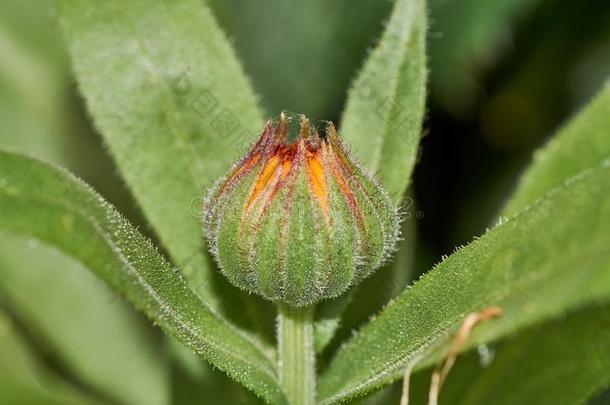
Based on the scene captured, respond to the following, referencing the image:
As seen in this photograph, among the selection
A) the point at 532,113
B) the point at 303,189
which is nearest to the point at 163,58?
the point at 303,189

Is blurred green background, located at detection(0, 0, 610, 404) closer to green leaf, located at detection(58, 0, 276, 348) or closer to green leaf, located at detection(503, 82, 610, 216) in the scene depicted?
green leaf, located at detection(503, 82, 610, 216)

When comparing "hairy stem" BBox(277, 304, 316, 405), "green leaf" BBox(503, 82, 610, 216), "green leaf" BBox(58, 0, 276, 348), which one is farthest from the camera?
"green leaf" BBox(503, 82, 610, 216)

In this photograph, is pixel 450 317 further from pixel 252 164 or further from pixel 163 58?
pixel 163 58

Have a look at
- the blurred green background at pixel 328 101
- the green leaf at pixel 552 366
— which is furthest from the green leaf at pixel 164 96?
the blurred green background at pixel 328 101

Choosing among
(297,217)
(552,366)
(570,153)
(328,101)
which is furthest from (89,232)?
(328,101)

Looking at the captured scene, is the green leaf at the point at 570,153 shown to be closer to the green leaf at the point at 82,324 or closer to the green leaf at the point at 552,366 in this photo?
the green leaf at the point at 552,366

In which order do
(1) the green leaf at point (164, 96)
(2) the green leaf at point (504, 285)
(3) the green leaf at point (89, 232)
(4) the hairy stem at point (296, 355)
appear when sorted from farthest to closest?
A: (1) the green leaf at point (164, 96) → (4) the hairy stem at point (296, 355) → (3) the green leaf at point (89, 232) → (2) the green leaf at point (504, 285)

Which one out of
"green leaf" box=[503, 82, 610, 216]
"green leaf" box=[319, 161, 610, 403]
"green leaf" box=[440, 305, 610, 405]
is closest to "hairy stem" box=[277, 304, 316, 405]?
"green leaf" box=[319, 161, 610, 403]
